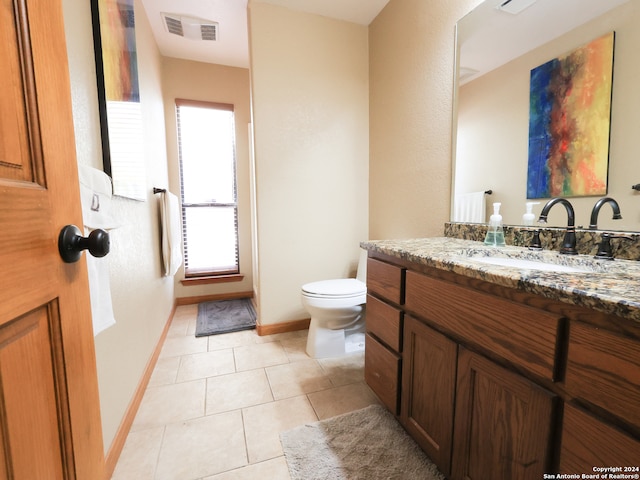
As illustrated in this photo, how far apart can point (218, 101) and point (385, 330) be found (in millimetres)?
2908

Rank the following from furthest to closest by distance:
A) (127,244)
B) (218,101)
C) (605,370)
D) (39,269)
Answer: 1. (218,101)
2. (127,244)
3. (605,370)
4. (39,269)

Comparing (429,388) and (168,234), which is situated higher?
(168,234)

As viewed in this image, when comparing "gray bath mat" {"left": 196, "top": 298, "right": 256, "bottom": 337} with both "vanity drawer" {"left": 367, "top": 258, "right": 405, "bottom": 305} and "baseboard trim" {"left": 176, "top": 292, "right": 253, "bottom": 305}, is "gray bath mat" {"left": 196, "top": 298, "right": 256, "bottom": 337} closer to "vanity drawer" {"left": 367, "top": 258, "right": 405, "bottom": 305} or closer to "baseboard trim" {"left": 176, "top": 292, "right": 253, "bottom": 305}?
"baseboard trim" {"left": 176, "top": 292, "right": 253, "bottom": 305}

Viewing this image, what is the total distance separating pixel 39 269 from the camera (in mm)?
435

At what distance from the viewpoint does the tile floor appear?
45.3 inches

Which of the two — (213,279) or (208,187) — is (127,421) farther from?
(208,187)

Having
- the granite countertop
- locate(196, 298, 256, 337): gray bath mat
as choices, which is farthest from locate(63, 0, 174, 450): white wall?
the granite countertop

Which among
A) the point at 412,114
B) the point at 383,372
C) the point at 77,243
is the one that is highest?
the point at 412,114

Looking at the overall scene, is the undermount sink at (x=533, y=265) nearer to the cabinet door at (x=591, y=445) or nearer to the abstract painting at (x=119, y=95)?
the cabinet door at (x=591, y=445)

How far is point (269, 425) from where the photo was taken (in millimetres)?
1354

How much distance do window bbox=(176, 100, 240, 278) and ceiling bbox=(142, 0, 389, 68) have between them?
0.52 meters

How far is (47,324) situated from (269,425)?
1.19 m

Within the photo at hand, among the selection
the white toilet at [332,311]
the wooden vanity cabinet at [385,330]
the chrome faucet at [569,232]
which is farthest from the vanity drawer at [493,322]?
the white toilet at [332,311]

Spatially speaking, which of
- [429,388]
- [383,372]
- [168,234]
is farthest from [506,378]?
[168,234]
